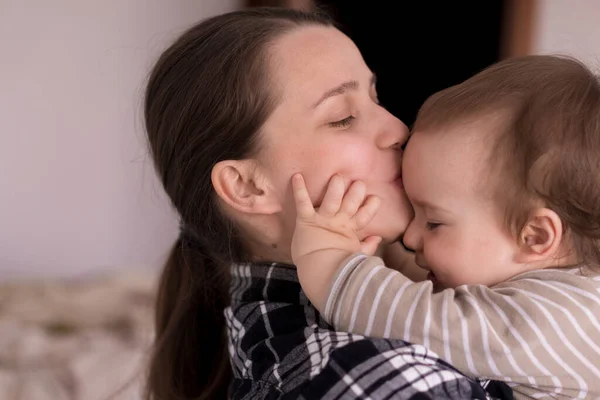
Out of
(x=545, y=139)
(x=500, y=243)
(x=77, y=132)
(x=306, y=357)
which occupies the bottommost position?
(x=77, y=132)

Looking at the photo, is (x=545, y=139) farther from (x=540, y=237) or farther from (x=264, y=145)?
(x=264, y=145)

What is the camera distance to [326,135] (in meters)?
1.05

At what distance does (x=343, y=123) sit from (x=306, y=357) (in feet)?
1.13

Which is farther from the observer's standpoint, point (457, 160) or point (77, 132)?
point (77, 132)

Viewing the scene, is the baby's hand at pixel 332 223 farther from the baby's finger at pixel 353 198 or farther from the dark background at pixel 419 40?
the dark background at pixel 419 40

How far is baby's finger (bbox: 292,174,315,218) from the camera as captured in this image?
0.99 m

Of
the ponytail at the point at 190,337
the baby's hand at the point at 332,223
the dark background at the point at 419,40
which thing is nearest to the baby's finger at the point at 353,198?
the baby's hand at the point at 332,223

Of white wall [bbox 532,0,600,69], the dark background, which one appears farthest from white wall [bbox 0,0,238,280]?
white wall [bbox 532,0,600,69]

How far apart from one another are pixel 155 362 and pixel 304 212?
21.8 inches

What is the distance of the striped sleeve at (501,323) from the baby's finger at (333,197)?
0.13 m

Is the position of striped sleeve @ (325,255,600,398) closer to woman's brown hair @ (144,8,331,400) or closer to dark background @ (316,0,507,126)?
woman's brown hair @ (144,8,331,400)

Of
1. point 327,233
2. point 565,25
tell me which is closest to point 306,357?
point 327,233

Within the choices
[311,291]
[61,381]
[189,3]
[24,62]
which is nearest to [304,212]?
[311,291]

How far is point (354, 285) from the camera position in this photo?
0.88m
